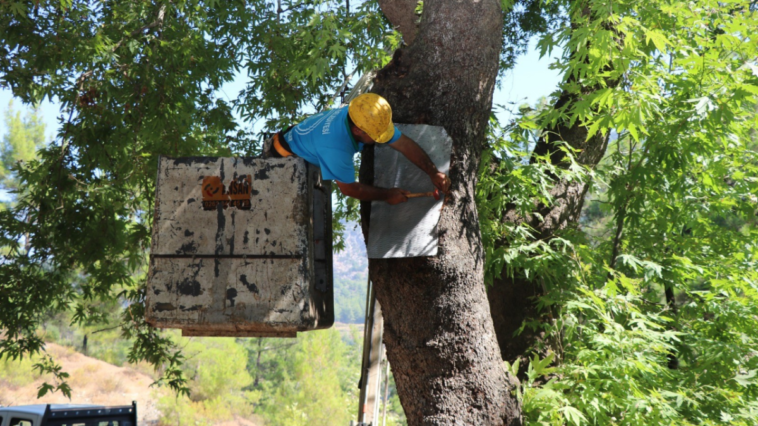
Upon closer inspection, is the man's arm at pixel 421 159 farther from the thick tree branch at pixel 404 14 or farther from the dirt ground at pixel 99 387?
the dirt ground at pixel 99 387

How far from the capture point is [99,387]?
111ft

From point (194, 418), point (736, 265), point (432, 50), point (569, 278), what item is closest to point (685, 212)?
point (736, 265)

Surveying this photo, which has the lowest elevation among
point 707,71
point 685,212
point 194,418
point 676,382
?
point 194,418

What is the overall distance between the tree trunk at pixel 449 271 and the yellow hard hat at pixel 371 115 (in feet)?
1.15

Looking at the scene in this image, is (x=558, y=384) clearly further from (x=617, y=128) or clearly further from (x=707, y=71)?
(x=707, y=71)

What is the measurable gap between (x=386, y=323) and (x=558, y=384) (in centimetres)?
96

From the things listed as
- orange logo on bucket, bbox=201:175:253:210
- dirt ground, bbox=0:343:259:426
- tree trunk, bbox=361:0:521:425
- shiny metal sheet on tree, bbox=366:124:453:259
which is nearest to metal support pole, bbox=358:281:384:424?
tree trunk, bbox=361:0:521:425

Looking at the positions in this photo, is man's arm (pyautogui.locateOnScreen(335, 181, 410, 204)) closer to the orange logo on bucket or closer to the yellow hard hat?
the yellow hard hat

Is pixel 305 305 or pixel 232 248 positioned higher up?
pixel 232 248

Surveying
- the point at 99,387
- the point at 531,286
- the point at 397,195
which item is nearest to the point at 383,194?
the point at 397,195

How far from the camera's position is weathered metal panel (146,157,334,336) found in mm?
2643

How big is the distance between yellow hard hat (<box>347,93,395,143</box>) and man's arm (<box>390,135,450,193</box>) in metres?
0.14

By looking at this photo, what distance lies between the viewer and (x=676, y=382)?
343 cm

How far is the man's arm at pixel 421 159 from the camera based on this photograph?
2762 mm
